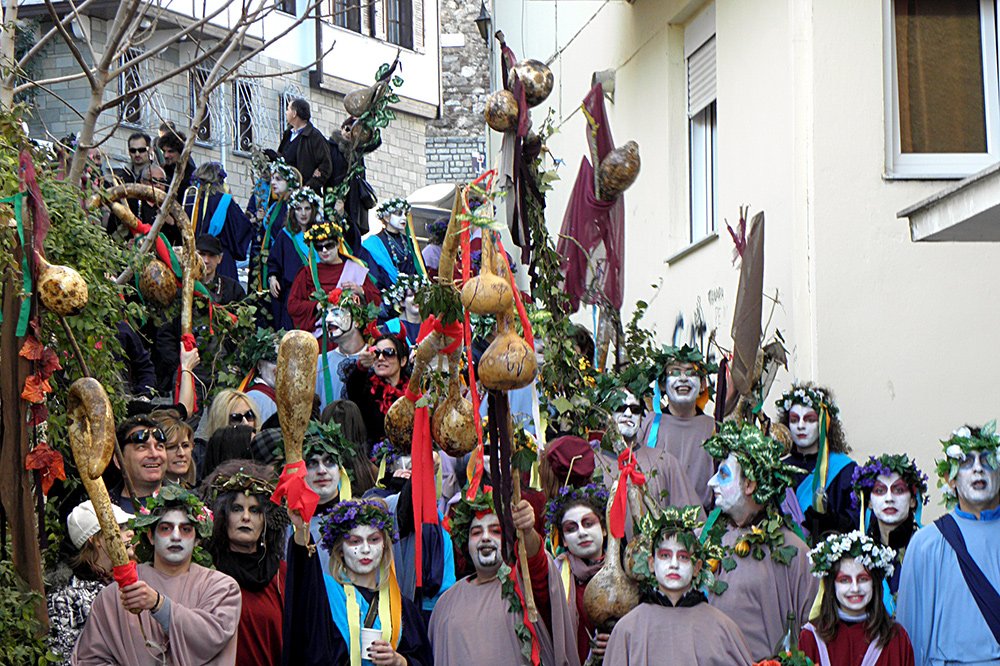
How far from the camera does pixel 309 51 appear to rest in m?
26.6

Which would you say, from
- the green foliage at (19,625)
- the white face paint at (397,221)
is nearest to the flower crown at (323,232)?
the white face paint at (397,221)

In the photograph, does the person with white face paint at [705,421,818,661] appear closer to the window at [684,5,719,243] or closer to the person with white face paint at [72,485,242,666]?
the person with white face paint at [72,485,242,666]

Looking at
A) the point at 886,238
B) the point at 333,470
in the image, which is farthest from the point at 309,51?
the point at 333,470

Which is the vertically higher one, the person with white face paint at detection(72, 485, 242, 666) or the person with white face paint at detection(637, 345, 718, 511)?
the person with white face paint at detection(637, 345, 718, 511)

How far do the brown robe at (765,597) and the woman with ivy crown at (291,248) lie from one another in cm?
626

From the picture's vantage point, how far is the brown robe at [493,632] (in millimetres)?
8523

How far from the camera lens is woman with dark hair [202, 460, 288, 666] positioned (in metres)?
8.67

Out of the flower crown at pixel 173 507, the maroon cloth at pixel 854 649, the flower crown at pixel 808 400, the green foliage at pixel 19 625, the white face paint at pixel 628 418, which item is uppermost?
the flower crown at pixel 808 400

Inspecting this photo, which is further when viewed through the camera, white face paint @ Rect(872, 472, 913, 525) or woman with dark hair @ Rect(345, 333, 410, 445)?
woman with dark hair @ Rect(345, 333, 410, 445)

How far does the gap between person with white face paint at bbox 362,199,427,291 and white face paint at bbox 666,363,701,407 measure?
12.8 feet

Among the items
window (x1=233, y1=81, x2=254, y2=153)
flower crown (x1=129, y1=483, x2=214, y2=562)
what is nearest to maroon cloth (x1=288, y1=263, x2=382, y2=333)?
flower crown (x1=129, y1=483, x2=214, y2=562)

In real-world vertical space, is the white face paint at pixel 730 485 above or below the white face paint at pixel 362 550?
above

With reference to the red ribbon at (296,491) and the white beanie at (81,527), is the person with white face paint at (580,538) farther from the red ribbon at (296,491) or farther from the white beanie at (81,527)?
the white beanie at (81,527)

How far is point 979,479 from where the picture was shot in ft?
29.5
